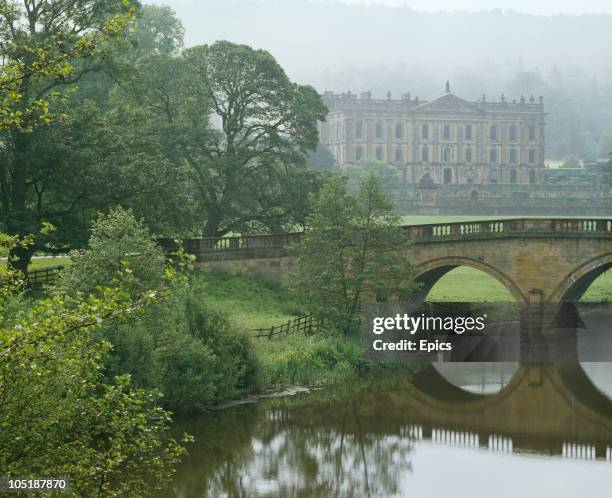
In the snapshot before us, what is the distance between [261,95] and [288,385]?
1883 centimetres

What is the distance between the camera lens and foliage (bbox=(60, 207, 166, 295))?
99.0ft

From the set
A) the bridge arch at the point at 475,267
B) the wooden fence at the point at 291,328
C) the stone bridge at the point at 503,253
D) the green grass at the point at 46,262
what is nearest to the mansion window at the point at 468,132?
Result: the stone bridge at the point at 503,253

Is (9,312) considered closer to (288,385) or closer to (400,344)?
(288,385)

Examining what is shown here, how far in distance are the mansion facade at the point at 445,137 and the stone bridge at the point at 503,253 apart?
9298cm

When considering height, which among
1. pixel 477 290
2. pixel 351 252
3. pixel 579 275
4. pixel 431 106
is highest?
pixel 431 106

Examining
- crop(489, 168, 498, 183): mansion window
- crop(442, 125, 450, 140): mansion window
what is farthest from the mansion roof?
crop(489, 168, 498, 183): mansion window

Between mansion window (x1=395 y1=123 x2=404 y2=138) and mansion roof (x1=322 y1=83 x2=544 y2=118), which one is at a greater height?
mansion roof (x1=322 y1=83 x2=544 y2=118)

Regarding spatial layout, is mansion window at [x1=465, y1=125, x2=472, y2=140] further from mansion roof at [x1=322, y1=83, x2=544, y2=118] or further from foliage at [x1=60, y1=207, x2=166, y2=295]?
foliage at [x1=60, y1=207, x2=166, y2=295]

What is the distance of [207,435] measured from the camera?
29.2 metres

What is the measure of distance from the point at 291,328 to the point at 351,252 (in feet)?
12.3

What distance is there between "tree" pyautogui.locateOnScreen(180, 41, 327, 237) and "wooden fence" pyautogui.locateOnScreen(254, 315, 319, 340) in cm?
911

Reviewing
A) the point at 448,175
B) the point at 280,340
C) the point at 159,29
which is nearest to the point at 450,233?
the point at 280,340

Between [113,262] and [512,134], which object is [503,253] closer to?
[113,262]

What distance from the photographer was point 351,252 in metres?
40.9
